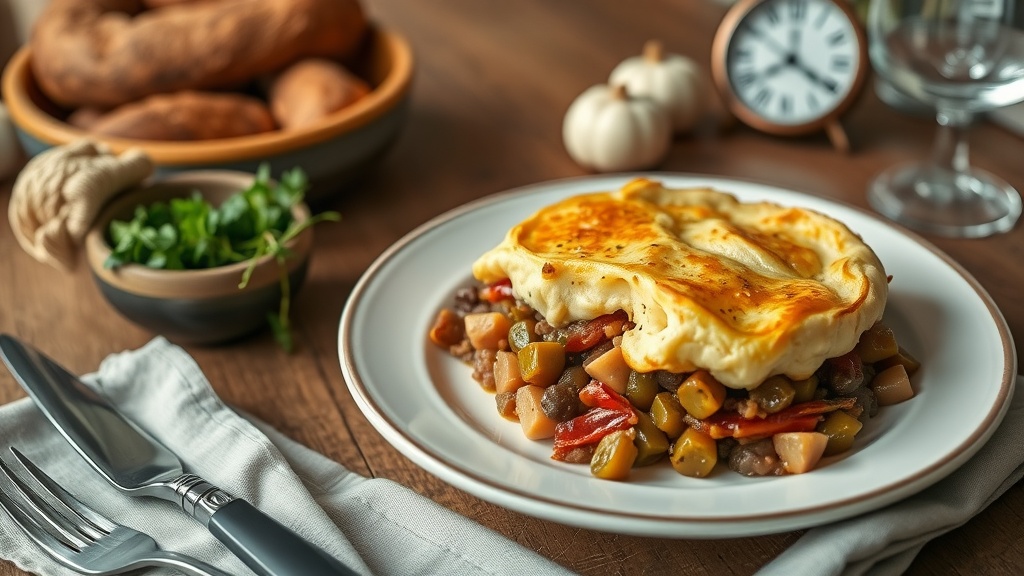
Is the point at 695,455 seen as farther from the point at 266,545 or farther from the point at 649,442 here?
the point at 266,545

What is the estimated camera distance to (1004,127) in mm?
3936

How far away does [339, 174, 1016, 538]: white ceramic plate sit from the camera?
188cm

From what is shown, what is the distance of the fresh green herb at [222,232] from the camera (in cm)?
276

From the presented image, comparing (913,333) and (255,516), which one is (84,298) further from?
(913,333)

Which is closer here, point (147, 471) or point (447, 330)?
point (147, 471)

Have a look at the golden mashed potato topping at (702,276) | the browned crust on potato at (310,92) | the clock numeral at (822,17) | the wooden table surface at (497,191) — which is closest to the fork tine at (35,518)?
the wooden table surface at (497,191)

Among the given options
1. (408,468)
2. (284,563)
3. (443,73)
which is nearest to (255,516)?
(284,563)

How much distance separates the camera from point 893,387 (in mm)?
2232

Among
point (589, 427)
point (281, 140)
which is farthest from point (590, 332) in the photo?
point (281, 140)

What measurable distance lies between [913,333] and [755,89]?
1741mm

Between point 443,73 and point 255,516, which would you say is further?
point 443,73

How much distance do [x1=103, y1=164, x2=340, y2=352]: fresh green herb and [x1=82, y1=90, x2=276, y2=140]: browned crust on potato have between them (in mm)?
424

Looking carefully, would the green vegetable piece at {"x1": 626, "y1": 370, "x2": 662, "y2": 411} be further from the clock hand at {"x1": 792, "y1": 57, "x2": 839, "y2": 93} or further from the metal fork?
the clock hand at {"x1": 792, "y1": 57, "x2": 839, "y2": 93}

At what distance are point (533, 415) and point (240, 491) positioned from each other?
0.68m
